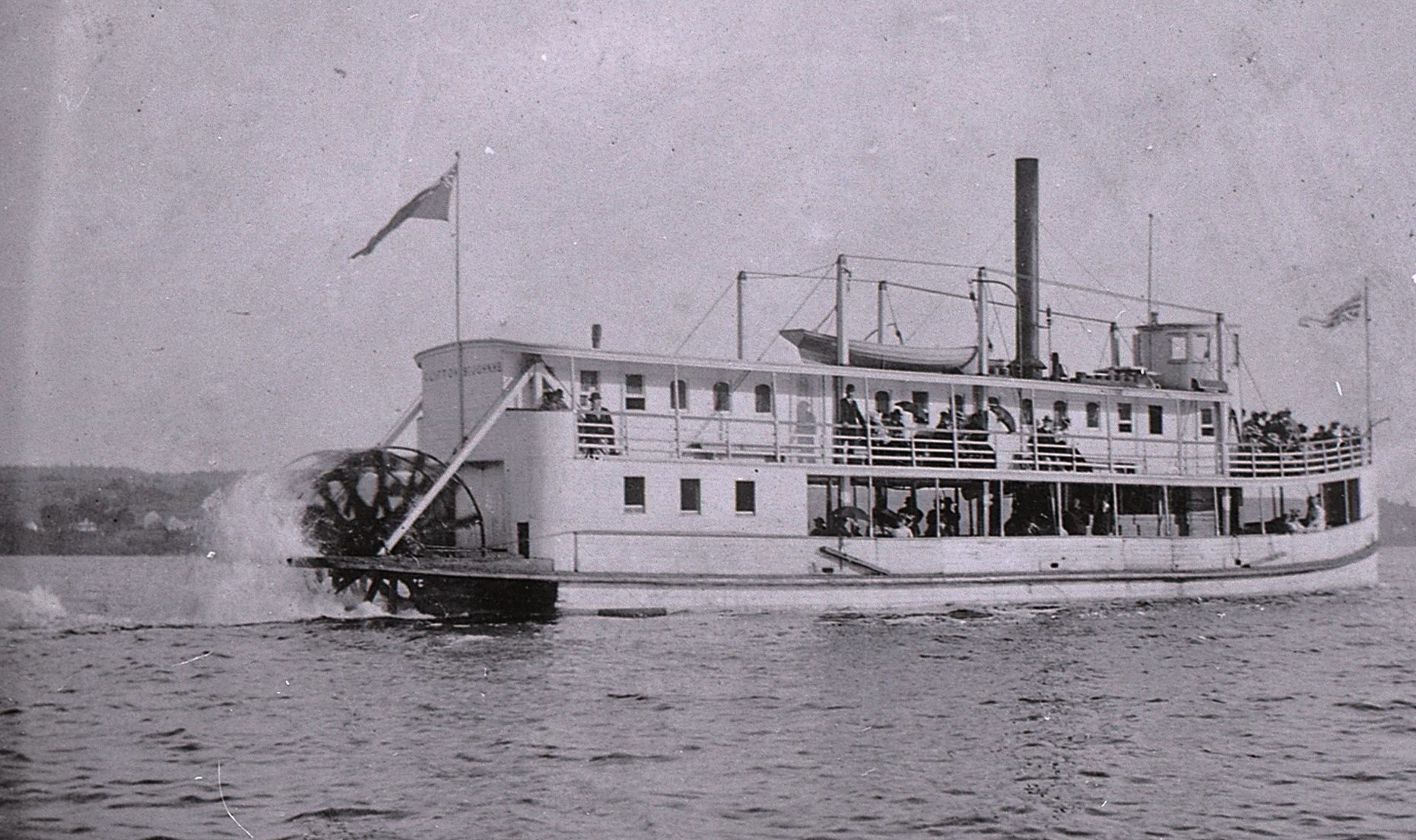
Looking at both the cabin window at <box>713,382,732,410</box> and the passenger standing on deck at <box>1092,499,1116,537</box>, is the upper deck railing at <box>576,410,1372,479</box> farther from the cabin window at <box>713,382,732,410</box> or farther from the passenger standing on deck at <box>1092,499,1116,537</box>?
the passenger standing on deck at <box>1092,499,1116,537</box>

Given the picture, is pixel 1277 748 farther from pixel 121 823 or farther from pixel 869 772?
pixel 121 823

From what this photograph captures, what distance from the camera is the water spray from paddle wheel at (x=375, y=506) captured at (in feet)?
77.0

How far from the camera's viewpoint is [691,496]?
24.5 metres

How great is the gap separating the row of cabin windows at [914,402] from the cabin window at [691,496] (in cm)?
125

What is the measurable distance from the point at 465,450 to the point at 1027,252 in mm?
17454

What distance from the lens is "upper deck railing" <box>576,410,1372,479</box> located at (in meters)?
24.9

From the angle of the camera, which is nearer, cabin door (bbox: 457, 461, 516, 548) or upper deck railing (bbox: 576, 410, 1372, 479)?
cabin door (bbox: 457, 461, 516, 548)

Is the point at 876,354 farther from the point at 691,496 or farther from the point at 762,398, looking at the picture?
the point at 691,496

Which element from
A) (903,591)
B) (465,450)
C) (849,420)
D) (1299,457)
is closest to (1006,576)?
(903,591)

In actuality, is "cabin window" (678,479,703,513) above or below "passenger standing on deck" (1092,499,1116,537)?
above

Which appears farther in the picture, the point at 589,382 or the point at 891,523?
the point at 891,523

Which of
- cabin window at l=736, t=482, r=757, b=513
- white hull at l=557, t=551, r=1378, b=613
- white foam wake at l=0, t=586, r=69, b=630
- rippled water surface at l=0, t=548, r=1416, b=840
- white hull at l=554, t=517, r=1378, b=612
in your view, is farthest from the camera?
cabin window at l=736, t=482, r=757, b=513

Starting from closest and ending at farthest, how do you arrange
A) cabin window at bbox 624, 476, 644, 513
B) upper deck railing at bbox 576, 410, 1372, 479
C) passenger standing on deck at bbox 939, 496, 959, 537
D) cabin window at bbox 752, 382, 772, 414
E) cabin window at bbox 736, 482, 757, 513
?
cabin window at bbox 624, 476, 644, 513
upper deck railing at bbox 576, 410, 1372, 479
cabin window at bbox 736, 482, 757, 513
cabin window at bbox 752, 382, 772, 414
passenger standing on deck at bbox 939, 496, 959, 537

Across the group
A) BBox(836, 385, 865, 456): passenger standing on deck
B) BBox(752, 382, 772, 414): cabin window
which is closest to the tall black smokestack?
BBox(836, 385, 865, 456): passenger standing on deck
